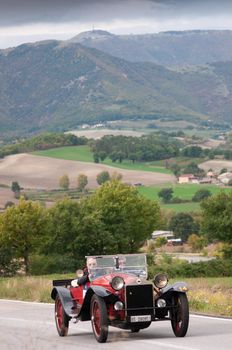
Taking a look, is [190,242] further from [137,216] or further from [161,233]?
[137,216]

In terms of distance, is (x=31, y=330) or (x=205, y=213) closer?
(x=31, y=330)

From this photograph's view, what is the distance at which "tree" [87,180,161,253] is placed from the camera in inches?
3541

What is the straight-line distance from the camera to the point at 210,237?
3792 inches

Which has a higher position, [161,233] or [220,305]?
[220,305]

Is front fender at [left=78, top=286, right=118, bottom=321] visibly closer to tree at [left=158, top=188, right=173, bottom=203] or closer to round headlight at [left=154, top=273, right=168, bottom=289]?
round headlight at [left=154, top=273, right=168, bottom=289]

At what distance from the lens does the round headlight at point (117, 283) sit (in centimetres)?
1590

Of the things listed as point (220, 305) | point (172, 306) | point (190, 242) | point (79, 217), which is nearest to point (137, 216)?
point (79, 217)

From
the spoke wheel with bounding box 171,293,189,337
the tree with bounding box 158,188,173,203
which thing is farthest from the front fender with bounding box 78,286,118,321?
the tree with bounding box 158,188,173,203

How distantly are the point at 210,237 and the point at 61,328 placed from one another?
79.6m

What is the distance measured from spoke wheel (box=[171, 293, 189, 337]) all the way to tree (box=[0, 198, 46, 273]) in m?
65.5

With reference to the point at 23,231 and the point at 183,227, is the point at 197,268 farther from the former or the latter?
the point at 183,227

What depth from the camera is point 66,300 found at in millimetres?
17781

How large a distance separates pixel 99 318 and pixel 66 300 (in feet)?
6.92

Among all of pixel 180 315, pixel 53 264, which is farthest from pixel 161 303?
pixel 53 264
